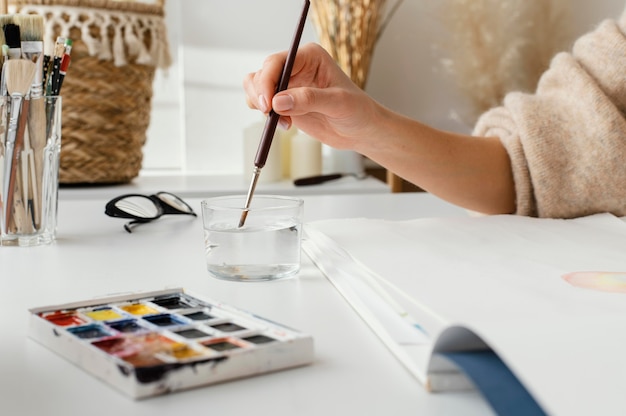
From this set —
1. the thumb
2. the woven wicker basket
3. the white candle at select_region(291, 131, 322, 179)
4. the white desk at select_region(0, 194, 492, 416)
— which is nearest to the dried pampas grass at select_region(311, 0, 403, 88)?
the white candle at select_region(291, 131, 322, 179)

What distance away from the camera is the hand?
68cm

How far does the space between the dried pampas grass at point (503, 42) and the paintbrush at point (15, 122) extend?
1.48m

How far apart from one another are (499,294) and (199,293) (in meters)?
0.19

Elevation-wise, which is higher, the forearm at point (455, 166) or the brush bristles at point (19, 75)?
the brush bristles at point (19, 75)

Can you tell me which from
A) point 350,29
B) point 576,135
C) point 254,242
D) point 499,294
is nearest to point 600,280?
point 499,294

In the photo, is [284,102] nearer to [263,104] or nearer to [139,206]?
[263,104]

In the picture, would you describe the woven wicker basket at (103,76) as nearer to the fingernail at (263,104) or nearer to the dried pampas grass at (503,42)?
the dried pampas grass at (503,42)

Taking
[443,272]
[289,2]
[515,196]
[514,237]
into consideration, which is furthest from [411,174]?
[289,2]

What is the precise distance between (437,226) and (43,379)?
0.41 metres

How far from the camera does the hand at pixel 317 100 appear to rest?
0.68 meters

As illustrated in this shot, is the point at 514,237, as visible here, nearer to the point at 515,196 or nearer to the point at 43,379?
the point at 515,196

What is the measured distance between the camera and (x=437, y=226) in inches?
28.3

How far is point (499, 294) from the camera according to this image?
18.6 inches

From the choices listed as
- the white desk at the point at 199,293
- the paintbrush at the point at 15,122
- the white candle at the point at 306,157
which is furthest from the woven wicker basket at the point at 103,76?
the paintbrush at the point at 15,122
